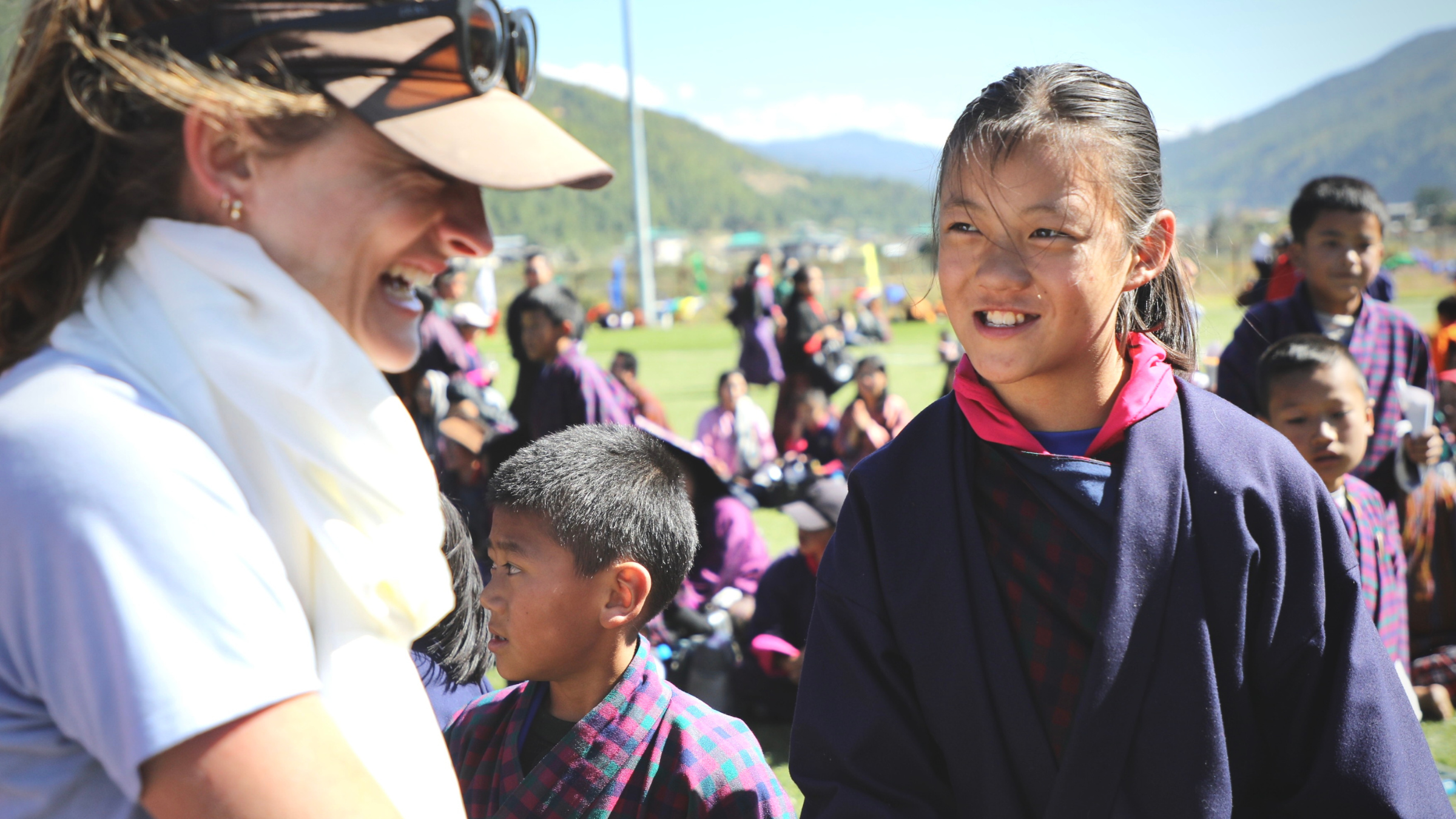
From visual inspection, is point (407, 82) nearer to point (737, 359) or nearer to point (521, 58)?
point (521, 58)

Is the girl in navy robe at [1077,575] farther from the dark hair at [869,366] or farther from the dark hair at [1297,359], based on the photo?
the dark hair at [869,366]

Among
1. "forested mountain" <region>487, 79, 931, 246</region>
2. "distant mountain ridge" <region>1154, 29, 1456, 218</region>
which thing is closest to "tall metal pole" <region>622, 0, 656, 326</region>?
"forested mountain" <region>487, 79, 931, 246</region>

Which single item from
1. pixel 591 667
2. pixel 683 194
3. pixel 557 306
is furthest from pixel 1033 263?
pixel 683 194

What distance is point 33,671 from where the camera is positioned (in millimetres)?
802

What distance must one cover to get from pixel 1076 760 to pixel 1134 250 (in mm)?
797

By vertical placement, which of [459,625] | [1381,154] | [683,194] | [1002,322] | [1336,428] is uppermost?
[1002,322]

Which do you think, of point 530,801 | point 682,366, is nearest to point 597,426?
point 530,801

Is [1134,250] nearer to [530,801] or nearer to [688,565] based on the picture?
[688,565]

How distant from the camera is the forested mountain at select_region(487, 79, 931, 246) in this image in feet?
402

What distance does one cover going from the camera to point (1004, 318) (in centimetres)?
160

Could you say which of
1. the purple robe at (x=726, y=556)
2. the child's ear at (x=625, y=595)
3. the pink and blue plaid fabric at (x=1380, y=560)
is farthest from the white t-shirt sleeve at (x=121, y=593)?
the purple robe at (x=726, y=556)

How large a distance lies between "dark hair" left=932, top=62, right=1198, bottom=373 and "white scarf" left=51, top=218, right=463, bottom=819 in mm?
1059

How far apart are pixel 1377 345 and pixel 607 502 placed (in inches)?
127

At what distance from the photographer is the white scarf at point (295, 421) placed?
89 cm
